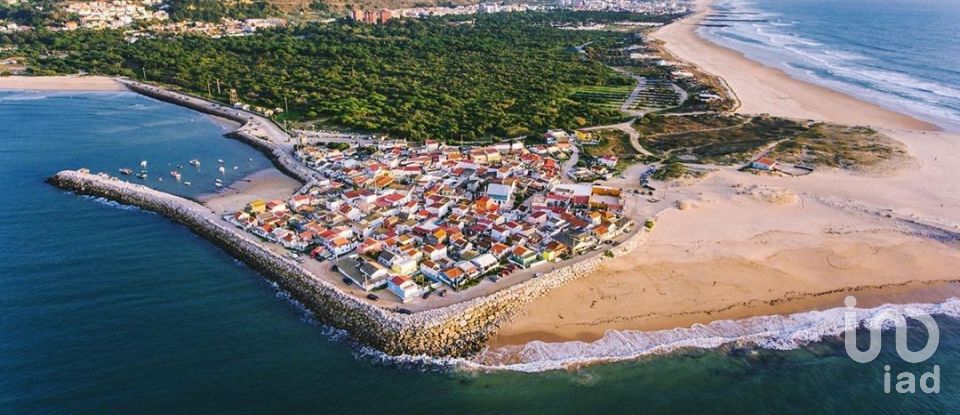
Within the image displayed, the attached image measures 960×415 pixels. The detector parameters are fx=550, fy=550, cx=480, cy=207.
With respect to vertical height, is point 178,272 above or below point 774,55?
below

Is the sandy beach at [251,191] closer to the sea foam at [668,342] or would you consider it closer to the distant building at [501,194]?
the distant building at [501,194]

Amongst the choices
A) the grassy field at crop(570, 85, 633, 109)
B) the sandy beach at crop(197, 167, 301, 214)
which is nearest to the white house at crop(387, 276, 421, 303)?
the sandy beach at crop(197, 167, 301, 214)

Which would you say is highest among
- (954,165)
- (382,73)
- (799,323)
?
(382,73)

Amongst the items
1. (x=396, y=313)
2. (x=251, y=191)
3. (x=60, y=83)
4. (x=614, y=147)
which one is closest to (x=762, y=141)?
(x=614, y=147)

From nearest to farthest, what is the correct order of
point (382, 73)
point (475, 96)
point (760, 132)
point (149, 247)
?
point (149, 247)
point (760, 132)
point (475, 96)
point (382, 73)

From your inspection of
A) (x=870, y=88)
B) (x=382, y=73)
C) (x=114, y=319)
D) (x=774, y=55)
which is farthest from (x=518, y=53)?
(x=114, y=319)

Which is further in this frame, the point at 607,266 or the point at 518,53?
the point at 518,53

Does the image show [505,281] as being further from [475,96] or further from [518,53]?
[518,53]

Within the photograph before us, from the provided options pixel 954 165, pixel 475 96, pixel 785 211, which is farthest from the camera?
pixel 475 96
